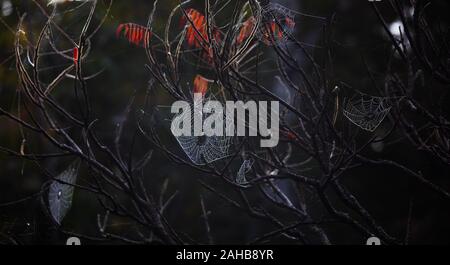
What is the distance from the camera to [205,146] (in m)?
3.02

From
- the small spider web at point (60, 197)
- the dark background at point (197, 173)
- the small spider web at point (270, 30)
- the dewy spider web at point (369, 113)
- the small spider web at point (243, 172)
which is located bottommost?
the small spider web at point (243, 172)

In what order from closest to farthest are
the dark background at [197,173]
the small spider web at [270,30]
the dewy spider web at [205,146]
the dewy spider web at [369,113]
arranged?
the small spider web at [270,30] < the dewy spider web at [369,113] < the dewy spider web at [205,146] < the dark background at [197,173]

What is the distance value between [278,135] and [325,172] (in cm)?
46

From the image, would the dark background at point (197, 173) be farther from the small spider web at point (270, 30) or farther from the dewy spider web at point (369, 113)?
the small spider web at point (270, 30)

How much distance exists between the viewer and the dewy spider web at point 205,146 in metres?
2.91

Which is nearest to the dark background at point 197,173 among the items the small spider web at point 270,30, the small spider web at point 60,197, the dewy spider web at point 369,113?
the small spider web at point 60,197

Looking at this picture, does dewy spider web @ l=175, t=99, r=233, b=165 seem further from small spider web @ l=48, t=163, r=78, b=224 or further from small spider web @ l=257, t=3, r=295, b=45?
small spider web @ l=48, t=163, r=78, b=224

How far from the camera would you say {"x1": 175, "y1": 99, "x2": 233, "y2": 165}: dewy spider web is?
2.91 meters

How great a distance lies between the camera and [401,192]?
6.55 m

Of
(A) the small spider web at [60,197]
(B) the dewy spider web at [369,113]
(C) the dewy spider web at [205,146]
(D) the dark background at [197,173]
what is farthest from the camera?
(D) the dark background at [197,173]

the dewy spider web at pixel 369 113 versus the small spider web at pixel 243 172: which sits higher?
the dewy spider web at pixel 369 113

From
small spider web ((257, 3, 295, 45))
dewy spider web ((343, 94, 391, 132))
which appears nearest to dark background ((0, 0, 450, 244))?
dewy spider web ((343, 94, 391, 132))

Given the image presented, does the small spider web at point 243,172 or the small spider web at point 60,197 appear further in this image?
the small spider web at point 60,197
